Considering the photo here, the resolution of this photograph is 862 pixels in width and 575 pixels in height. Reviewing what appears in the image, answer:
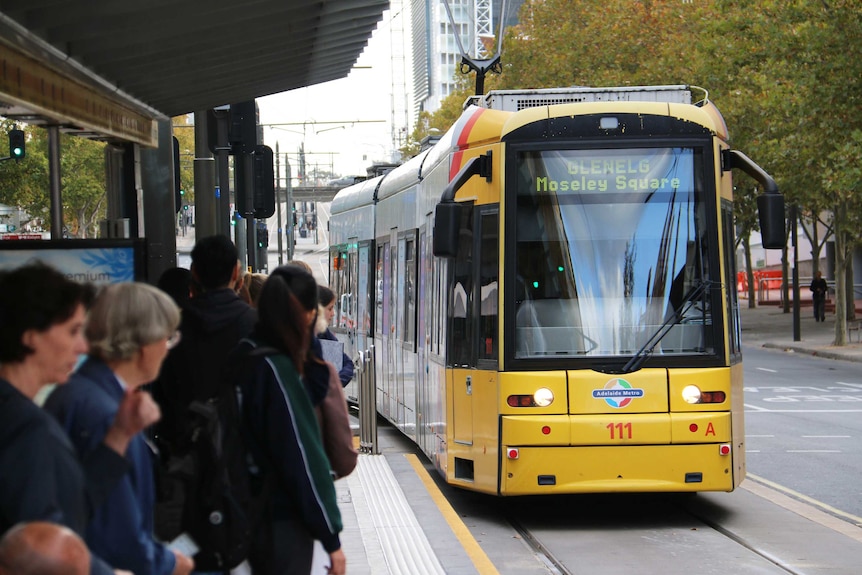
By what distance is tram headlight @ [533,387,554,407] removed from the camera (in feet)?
32.5

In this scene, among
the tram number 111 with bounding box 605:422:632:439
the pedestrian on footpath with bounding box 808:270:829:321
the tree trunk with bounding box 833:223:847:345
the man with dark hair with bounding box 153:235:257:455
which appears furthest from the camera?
the pedestrian on footpath with bounding box 808:270:829:321

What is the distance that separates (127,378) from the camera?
378 centimetres

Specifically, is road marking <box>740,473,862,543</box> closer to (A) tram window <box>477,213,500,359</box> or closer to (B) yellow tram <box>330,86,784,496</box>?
(B) yellow tram <box>330,86,784,496</box>

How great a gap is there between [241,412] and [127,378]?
82 cm

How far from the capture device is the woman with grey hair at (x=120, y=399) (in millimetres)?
3539

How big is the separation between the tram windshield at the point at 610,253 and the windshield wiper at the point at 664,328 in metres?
0.01

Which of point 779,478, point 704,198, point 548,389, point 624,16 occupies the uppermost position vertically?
point 624,16

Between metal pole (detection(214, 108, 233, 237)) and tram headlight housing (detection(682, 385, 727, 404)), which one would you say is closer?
tram headlight housing (detection(682, 385, 727, 404))

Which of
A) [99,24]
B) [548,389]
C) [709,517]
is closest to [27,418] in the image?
[99,24]

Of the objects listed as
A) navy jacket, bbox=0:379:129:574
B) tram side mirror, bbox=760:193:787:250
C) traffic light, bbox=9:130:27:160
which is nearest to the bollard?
tram side mirror, bbox=760:193:787:250

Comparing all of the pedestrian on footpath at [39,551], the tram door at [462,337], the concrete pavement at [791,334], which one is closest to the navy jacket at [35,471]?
the pedestrian on footpath at [39,551]

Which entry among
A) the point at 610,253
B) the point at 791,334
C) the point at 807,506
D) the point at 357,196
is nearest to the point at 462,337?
the point at 610,253

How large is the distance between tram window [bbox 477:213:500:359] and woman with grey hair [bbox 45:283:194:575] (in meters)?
Answer: 6.40

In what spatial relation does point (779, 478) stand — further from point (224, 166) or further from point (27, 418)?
point (27, 418)
